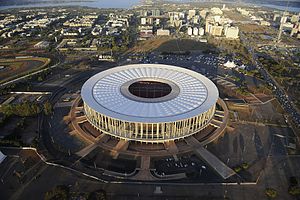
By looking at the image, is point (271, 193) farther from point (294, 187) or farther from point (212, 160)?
point (212, 160)

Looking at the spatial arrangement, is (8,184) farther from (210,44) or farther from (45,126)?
(210,44)

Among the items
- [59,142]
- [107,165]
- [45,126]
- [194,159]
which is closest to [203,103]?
[194,159]

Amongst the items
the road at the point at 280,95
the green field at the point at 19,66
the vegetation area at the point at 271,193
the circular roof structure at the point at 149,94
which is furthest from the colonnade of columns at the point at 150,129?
the green field at the point at 19,66

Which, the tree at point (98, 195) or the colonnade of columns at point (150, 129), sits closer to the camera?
the tree at point (98, 195)

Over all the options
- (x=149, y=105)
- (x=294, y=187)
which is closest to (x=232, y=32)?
(x=149, y=105)

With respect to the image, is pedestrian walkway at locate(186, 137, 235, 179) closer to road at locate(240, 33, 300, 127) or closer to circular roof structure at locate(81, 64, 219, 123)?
circular roof structure at locate(81, 64, 219, 123)

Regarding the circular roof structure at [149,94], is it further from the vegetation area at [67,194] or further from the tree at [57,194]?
the tree at [57,194]

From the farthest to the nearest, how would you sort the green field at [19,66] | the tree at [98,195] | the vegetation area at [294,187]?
the green field at [19,66] < the vegetation area at [294,187] < the tree at [98,195]
